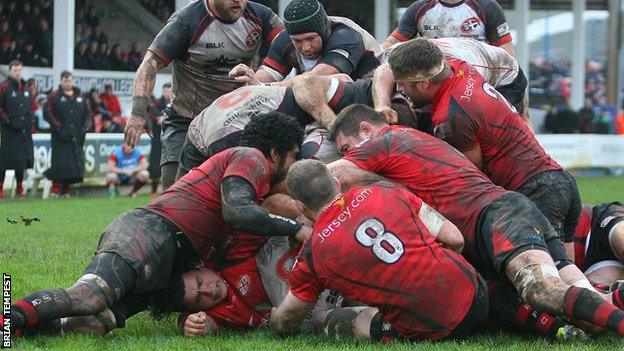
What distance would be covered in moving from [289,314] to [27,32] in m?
20.9

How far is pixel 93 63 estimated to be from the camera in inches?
1027

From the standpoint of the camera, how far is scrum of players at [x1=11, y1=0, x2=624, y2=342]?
6.11m

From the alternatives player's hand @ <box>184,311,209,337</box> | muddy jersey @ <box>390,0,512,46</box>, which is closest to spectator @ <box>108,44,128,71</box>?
muddy jersey @ <box>390,0,512,46</box>

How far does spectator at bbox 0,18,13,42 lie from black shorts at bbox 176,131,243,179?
57.4 feet

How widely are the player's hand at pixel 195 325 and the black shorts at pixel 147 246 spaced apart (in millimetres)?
270

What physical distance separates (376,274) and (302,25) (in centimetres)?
285

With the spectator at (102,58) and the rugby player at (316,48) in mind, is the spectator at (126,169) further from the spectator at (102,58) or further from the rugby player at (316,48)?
the rugby player at (316,48)

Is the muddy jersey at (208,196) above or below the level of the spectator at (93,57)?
above

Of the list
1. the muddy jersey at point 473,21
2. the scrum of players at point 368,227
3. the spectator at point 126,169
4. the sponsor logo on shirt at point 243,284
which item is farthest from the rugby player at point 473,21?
the spectator at point 126,169

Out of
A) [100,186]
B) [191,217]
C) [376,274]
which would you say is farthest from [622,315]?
[100,186]

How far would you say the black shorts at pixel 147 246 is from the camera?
6.63 m

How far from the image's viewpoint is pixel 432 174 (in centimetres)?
677

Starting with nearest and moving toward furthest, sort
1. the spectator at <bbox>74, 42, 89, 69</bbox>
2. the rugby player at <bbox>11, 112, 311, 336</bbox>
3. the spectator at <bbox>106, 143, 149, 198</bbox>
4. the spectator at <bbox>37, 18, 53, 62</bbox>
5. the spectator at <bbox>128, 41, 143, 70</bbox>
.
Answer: the rugby player at <bbox>11, 112, 311, 336</bbox>
the spectator at <bbox>106, 143, 149, 198</bbox>
the spectator at <bbox>37, 18, 53, 62</bbox>
the spectator at <bbox>74, 42, 89, 69</bbox>
the spectator at <bbox>128, 41, 143, 70</bbox>

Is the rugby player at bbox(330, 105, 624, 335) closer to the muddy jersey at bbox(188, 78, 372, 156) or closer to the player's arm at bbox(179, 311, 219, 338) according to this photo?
the muddy jersey at bbox(188, 78, 372, 156)
